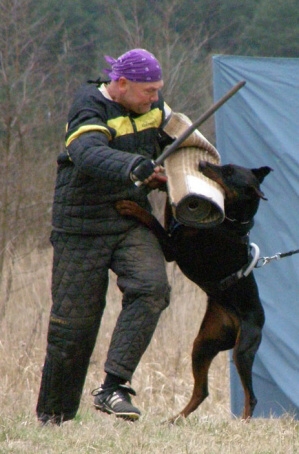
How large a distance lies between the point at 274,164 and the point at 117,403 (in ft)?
7.30

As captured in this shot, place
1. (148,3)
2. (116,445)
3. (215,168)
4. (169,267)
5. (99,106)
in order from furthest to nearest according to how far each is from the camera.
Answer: (148,3) < (169,267) < (215,168) < (99,106) < (116,445)

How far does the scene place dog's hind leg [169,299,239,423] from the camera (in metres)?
4.96

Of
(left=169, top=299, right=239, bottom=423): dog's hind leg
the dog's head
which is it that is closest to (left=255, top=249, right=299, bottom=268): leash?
(left=169, top=299, right=239, bottom=423): dog's hind leg

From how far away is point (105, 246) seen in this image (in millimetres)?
4348

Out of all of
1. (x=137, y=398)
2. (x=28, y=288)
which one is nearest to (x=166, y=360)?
(x=137, y=398)

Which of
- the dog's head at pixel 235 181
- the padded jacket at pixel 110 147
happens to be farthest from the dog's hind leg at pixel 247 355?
the padded jacket at pixel 110 147

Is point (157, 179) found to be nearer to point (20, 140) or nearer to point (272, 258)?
point (272, 258)

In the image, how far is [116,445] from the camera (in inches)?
150

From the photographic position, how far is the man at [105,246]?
421 centimetres

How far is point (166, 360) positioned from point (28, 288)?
1809 mm

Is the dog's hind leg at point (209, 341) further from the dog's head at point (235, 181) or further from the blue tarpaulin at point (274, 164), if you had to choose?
the blue tarpaulin at point (274, 164)

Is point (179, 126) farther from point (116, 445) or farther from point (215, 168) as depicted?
point (116, 445)

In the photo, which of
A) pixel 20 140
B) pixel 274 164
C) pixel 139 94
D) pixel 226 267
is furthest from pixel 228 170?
pixel 20 140

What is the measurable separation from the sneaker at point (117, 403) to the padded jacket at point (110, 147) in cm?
73
